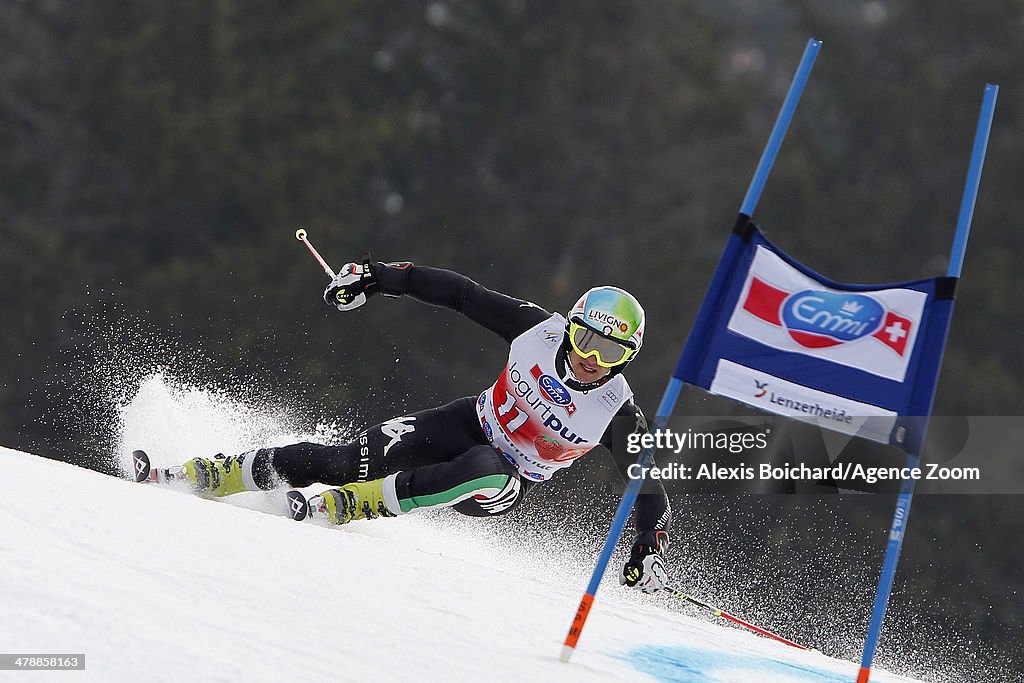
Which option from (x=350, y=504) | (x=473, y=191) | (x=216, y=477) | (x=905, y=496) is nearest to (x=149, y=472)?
(x=216, y=477)

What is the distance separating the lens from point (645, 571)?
458 centimetres

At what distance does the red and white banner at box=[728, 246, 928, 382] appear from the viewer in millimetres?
3938

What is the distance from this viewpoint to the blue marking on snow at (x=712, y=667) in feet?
13.3

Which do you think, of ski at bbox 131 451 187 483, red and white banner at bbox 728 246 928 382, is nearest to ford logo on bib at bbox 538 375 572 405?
red and white banner at bbox 728 246 928 382

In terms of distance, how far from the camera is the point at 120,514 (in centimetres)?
392

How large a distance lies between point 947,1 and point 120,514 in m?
18.6

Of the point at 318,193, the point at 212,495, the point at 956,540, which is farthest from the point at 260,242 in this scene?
the point at 212,495

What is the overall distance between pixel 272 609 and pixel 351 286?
1.86m

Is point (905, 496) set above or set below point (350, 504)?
above

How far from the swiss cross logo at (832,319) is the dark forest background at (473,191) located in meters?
10.9

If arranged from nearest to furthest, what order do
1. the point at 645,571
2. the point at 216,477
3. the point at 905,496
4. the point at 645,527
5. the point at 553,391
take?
the point at 905,496 → the point at 645,571 → the point at 645,527 → the point at 553,391 → the point at 216,477

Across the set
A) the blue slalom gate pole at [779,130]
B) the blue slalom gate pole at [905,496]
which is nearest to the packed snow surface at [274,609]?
the blue slalom gate pole at [905,496]

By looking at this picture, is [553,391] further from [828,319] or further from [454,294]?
[828,319]

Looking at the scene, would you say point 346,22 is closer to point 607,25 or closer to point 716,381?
point 607,25
